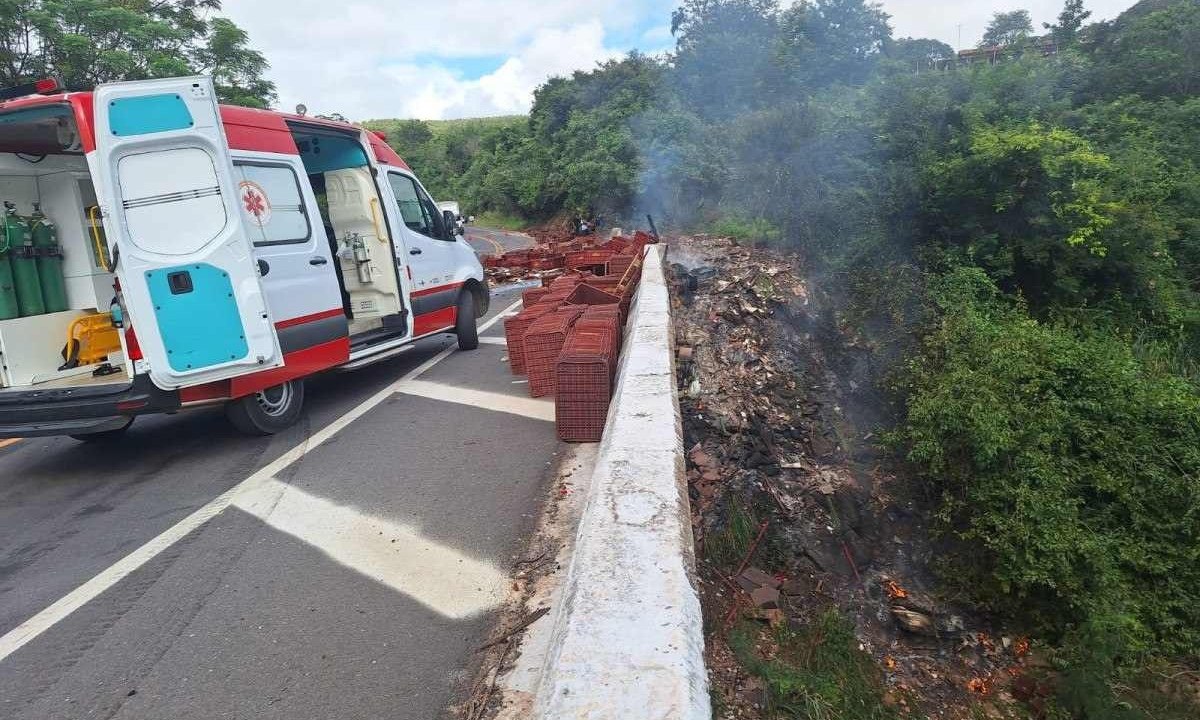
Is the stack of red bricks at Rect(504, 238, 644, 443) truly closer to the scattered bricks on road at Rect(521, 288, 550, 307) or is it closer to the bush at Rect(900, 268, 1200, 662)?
the scattered bricks on road at Rect(521, 288, 550, 307)

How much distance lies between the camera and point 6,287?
5.86 metres

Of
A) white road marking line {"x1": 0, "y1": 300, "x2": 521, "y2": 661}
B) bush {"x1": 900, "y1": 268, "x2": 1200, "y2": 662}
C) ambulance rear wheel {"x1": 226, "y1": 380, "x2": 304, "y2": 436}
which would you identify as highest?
ambulance rear wheel {"x1": 226, "y1": 380, "x2": 304, "y2": 436}

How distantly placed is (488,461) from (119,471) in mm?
2907

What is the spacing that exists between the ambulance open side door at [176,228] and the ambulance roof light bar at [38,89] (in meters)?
0.50

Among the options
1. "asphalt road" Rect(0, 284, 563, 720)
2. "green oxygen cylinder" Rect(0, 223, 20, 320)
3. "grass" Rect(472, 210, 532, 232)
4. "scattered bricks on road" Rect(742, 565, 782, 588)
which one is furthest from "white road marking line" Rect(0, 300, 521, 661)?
"grass" Rect(472, 210, 532, 232)

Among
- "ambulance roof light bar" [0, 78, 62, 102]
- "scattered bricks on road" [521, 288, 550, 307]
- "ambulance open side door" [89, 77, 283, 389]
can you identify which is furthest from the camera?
"scattered bricks on road" [521, 288, 550, 307]

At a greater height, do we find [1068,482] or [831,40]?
[831,40]

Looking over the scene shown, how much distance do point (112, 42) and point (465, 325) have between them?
15.4 m

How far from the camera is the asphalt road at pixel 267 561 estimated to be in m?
2.81

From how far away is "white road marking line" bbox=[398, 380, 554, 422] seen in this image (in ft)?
20.6

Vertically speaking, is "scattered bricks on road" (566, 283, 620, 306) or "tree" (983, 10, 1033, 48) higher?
"tree" (983, 10, 1033, 48)

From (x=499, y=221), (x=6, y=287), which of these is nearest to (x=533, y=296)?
(x=6, y=287)

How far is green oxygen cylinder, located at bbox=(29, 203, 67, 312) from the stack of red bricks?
13.4ft

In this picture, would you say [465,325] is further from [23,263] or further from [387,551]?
[387,551]
